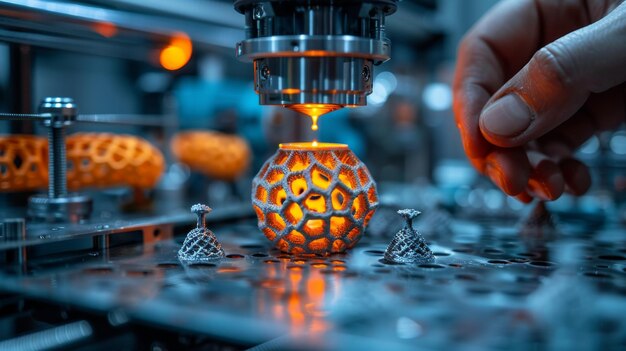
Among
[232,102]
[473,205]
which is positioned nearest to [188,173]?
[232,102]

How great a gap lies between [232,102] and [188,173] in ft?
0.67

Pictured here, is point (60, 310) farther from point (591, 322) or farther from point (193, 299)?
point (591, 322)

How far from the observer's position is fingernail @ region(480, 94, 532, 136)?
0.69 metres

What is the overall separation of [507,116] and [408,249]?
0.19m

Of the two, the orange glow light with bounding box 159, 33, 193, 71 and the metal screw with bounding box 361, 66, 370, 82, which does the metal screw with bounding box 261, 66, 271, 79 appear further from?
the orange glow light with bounding box 159, 33, 193, 71

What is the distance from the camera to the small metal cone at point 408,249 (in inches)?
26.0

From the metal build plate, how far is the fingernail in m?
0.15

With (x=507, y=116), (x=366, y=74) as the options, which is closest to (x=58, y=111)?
(x=366, y=74)

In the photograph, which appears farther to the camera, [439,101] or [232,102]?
[439,101]

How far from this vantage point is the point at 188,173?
1355 mm

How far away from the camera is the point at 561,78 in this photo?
2.10 feet

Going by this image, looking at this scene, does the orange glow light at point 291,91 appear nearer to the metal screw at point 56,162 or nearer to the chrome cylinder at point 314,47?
the chrome cylinder at point 314,47

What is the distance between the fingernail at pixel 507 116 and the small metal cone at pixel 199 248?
35 cm

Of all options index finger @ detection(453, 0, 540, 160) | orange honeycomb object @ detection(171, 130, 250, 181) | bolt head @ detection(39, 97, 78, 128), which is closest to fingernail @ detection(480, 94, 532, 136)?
index finger @ detection(453, 0, 540, 160)
